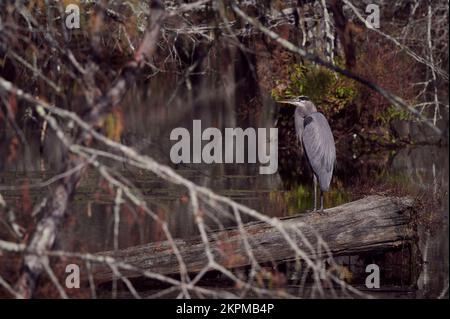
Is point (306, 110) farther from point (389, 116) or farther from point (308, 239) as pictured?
point (389, 116)

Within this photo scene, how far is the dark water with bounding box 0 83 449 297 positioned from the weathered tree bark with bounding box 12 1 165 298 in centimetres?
26

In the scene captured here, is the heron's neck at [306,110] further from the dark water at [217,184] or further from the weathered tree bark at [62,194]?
the weathered tree bark at [62,194]

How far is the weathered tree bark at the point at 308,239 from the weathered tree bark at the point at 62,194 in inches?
45.0

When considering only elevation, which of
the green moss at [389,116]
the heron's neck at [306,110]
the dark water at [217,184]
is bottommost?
the dark water at [217,184]

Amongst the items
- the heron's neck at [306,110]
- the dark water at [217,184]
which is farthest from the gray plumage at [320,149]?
the dark water at [217,184]

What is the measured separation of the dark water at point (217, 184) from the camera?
6777mm

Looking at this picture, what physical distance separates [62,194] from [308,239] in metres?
2.18

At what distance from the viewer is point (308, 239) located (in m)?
5.92

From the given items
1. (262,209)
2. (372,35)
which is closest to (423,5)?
(372,35)

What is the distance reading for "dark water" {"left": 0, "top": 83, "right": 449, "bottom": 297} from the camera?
6.78m

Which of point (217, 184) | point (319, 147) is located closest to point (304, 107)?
point (319, 147)

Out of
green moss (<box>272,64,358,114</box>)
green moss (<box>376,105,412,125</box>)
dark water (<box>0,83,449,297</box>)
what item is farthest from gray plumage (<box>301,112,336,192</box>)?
green moss (<box>376,105,412,125</box>)

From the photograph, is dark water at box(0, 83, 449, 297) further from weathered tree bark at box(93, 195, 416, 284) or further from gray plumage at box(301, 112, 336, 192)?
gray plumage at box(301, 112, 336, 192)

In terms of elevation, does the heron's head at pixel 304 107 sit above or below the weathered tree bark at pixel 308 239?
above
